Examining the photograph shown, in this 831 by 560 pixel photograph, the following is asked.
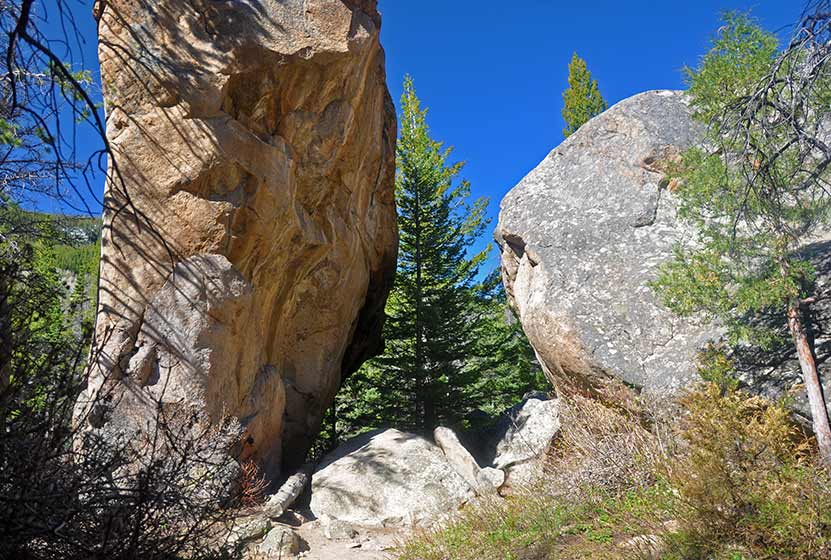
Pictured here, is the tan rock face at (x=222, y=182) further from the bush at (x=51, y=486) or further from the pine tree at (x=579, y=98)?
the pine tree at (x=579, y=98)

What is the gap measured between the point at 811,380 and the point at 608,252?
13.1ft

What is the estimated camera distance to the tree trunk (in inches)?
251

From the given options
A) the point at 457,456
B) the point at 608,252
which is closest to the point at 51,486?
the point at 457,456

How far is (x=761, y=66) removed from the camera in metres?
6.76

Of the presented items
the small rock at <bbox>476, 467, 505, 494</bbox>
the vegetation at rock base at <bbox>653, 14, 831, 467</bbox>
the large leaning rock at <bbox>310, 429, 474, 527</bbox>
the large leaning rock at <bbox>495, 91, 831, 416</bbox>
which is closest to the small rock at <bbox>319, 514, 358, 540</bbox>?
the large leaning rock at <bbox>310, 429, 474, 527</bbox>

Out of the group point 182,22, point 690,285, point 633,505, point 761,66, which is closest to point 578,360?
point 690,285

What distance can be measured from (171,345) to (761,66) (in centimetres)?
761

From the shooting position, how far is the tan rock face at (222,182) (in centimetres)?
750

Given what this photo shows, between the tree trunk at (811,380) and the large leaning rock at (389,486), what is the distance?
14.9 feet

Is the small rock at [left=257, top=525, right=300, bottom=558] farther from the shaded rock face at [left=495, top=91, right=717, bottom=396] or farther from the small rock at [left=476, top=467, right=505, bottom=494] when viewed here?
the shaded rock face at [left=495, top=91, right=717, bottom=396]

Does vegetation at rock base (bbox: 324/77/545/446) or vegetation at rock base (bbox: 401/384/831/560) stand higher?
vegetation at rock base (bbox: 324/77/545/446)

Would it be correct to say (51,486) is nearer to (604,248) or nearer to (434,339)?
(604,248)

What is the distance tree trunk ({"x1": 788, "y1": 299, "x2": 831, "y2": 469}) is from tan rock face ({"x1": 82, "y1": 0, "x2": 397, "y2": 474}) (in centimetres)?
646

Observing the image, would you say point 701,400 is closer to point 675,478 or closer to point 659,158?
point 675,478
